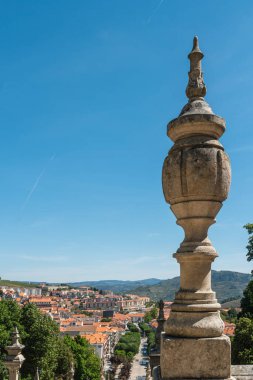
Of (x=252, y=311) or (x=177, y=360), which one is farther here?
(x=252, y=311)

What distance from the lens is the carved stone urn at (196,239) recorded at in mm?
2898

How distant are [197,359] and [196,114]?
196 centimetres

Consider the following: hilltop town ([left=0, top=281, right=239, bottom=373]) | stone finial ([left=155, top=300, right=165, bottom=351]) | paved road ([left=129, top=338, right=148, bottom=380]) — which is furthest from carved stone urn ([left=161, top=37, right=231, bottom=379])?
paved road ([left=129, top=338, right=148, bottom=380])

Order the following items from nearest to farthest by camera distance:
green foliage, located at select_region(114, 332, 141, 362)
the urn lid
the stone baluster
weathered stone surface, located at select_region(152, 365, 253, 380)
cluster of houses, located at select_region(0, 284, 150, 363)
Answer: the urn lid < weathered stone surface, located at select_region(152, 365, 253, 380) < the stone baluster < green foliage, located at select_region(114, 332, 141, 362) < cluster of houses, located at select_region(0, 284, 150, 363)

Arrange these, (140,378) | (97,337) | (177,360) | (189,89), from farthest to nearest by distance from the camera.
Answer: (97,337) < (140,378) < (189,89) < (177,360)

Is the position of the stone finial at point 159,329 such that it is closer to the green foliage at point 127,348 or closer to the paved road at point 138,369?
the paved road at point 138,369

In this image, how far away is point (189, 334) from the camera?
2965mm

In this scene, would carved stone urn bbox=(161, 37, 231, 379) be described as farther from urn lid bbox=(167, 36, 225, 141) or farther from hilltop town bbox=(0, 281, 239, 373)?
hilltop town bbox=(0, 281, 239, 373)

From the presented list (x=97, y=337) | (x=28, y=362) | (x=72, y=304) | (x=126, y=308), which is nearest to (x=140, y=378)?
(x=97, y=337)

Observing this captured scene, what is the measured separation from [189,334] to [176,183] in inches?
46.8

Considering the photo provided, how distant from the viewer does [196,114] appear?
127 inches

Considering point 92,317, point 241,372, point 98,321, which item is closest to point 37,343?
point 241,372

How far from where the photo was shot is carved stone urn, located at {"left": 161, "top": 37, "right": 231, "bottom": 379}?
290 centimetres

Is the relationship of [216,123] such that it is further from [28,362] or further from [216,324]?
[28,362]
